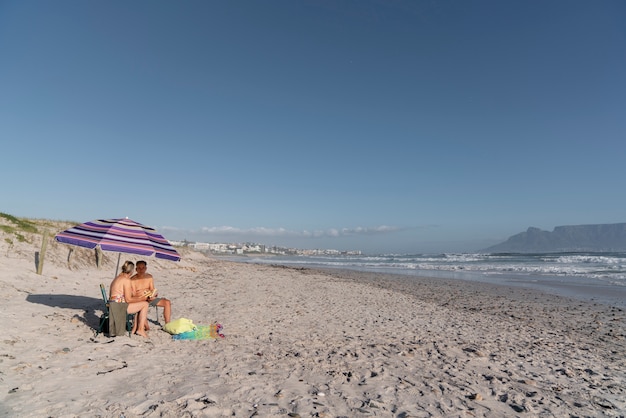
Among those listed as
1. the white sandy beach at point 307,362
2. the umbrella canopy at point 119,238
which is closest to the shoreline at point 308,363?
the white sandy beach at point 307,362

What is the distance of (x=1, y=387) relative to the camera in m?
4.18

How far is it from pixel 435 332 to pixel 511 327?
99.6 inches

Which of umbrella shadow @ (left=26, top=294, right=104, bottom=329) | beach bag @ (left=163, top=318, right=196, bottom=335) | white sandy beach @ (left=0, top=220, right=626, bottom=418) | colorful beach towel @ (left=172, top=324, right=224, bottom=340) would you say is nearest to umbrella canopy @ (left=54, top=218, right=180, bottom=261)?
beach bag @ (left=163, top=318, right=196, bottom=335)

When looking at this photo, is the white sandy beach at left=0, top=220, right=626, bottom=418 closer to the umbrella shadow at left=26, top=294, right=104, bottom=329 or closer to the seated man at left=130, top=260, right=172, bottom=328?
the umbrella shadow at left=26, top=294, right=104, bottom=329

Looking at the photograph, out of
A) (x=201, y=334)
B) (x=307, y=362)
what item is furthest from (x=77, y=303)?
(x=307, y=362)

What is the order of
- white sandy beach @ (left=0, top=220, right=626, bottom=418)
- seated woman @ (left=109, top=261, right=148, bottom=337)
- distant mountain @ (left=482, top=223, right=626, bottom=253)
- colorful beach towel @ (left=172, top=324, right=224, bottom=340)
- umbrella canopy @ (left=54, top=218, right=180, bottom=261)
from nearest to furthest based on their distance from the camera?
white sandy beach @ (left=0, top=220, right=626, bottom=418) < umbrella canopy @ (left=54, top=218, right=180, bottom=261) < seated woman @ (left=109, top=261, right=148, bottom=337) < colorful beach towel @ (left=172, top=324, right=224, bottom=340) < distant mountain @ (left=482, top=223, right=626, bottom=253)

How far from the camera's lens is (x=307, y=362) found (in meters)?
5.71

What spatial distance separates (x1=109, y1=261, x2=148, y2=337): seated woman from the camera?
672cm

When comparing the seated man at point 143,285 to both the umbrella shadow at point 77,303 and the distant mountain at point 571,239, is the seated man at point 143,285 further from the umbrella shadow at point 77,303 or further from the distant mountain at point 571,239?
the distant mountain at point 571,239

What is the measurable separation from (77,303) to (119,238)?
4.26 metres

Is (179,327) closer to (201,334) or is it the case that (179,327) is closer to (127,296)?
(201,334)

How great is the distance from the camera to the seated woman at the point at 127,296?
6.72 meters

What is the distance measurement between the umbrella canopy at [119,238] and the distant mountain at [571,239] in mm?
108355

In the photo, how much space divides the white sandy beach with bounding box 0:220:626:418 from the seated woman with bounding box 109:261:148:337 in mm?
441
